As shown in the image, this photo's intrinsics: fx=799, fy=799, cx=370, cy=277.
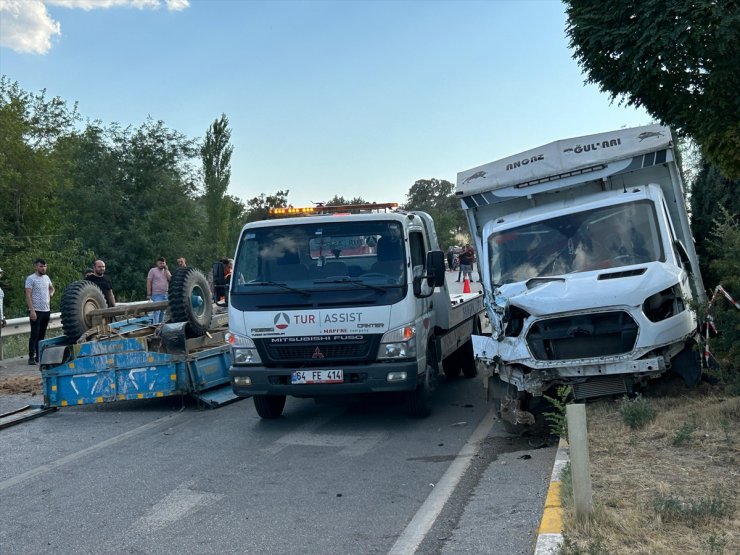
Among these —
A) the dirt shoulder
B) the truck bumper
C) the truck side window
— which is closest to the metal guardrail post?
the truck bumper

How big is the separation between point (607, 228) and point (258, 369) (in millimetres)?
3839

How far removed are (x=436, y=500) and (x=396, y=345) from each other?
249 centimetres

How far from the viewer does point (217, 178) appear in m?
41.7

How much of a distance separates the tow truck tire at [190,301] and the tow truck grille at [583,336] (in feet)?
16.2

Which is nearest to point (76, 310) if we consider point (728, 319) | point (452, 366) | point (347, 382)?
point (347, 382)

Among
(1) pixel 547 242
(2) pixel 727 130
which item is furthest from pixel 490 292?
(2) pixel 727 130

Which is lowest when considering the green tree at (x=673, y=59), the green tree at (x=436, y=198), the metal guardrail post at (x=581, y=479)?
the metal guardrail post at (x=581, y=479)

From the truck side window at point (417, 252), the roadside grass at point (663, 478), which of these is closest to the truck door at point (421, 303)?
the truck side window at point (417, 252)

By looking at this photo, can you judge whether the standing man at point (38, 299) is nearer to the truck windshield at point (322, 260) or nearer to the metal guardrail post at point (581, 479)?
the truck windshield at point (322, 260)

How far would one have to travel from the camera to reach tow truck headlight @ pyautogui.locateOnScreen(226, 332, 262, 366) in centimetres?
839

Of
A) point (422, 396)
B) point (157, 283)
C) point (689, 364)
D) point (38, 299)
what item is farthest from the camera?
point (157, 283)

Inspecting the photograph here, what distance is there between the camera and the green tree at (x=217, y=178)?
134 ft

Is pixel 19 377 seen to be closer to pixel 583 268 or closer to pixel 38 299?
pixel 38 299

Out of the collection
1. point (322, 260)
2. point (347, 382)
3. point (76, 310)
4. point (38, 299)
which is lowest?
point (347, 382)
